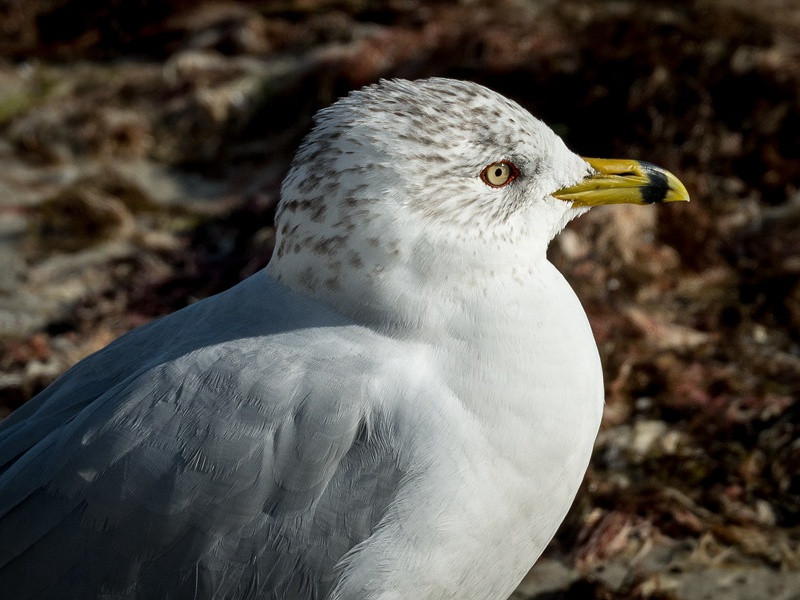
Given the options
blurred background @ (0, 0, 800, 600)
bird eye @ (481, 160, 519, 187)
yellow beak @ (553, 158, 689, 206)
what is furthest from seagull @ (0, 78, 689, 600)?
blurred background @ (0, 0, 800, 600)

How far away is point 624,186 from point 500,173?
0.48 metres

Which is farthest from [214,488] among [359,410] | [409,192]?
[409,192]

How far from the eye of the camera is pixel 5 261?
5938 millimetres

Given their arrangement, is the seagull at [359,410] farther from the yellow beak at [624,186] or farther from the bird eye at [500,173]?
the yellow beak at [624,186]

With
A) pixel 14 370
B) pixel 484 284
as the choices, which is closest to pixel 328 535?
pixel 484 284

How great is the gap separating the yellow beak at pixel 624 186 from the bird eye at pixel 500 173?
0.76ft

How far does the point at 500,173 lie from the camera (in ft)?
9.05

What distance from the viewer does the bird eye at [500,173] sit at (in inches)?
108

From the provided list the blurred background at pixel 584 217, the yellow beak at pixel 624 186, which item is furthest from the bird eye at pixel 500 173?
the blurred background at pixel 584 217

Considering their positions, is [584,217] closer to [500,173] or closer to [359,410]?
[500,173]

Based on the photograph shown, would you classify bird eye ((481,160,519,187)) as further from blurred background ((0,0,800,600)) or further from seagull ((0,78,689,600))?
blurred background ((0,0,800,600))

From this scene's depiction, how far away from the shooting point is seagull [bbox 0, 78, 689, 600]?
2477mm

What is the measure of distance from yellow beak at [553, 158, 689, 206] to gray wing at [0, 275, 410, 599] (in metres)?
0.83

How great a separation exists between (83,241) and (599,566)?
3885 millimetres
